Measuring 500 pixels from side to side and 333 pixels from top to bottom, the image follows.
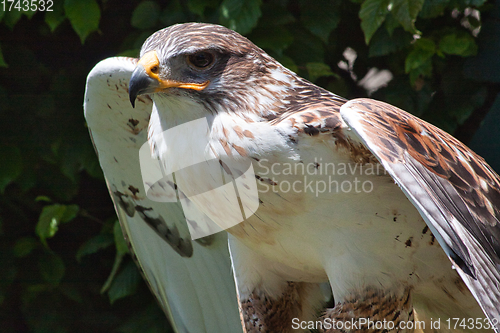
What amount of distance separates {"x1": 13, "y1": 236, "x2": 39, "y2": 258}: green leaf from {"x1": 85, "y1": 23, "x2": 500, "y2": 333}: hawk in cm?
123

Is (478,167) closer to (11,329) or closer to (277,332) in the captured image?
(277,332)

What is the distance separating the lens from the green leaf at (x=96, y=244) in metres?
2.39

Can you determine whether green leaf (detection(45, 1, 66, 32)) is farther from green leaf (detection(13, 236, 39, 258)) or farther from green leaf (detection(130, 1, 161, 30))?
green leaf (detection(13, 236, 39, 258))

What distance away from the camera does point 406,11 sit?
182cm

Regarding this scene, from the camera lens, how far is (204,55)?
49.3 inches

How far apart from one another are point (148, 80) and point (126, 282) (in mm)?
1391

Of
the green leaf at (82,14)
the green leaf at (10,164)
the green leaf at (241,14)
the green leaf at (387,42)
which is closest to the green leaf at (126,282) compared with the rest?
the green leaf at (10,164)

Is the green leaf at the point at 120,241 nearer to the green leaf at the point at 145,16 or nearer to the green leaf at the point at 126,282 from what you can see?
the green leaf at the point at 126,282

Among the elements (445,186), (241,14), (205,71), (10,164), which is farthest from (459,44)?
(10,164)

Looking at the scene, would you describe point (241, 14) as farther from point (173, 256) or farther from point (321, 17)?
point (173, 256)

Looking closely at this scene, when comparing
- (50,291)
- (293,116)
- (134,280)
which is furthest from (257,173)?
(50,291)

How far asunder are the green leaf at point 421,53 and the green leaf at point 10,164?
67.9 inches

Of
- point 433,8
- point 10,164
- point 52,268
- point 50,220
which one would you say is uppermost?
A: point 433,8

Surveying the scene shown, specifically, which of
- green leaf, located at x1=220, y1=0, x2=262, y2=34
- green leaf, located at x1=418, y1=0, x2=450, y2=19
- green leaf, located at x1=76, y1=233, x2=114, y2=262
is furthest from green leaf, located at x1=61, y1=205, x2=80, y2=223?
green leaf, located at x1=418, y1=0, x2=450, y2=19
